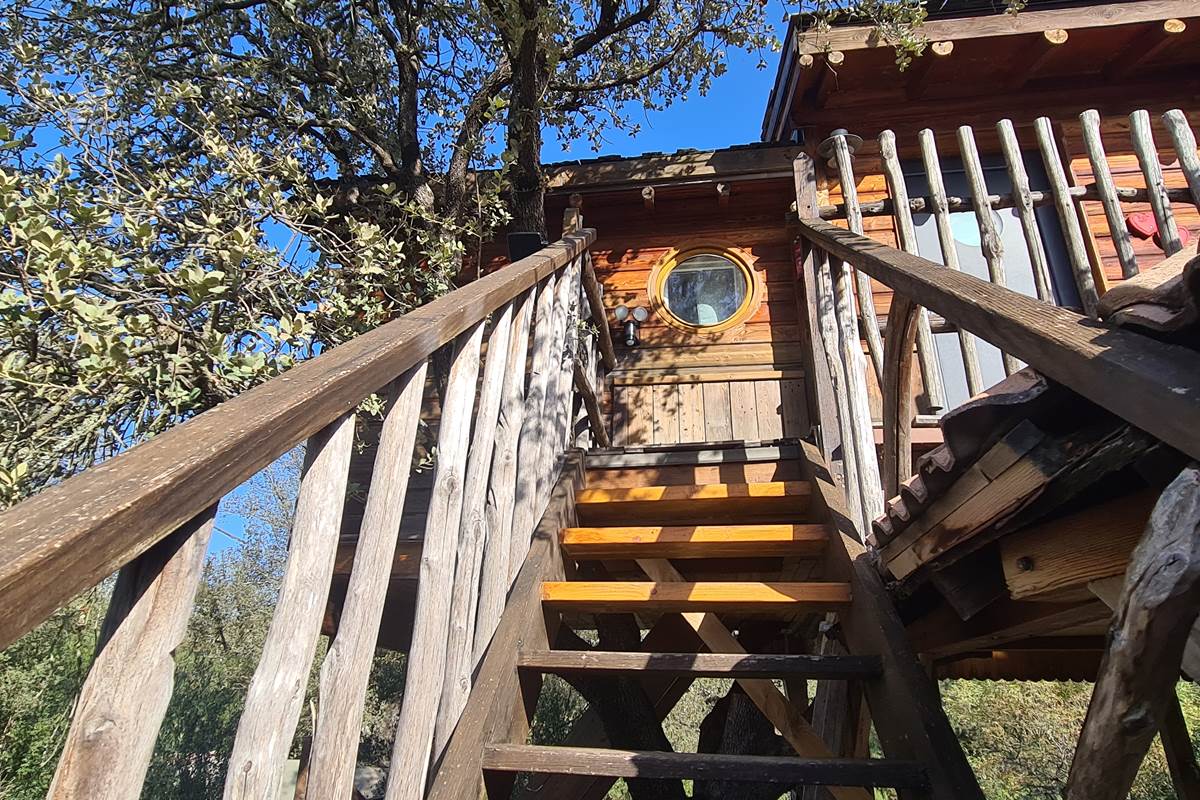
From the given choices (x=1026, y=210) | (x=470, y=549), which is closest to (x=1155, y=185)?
(x=1026, y=210)

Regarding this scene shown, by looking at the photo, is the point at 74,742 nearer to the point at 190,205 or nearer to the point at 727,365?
the point at 190,205

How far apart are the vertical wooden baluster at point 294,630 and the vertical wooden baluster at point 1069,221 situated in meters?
3.47

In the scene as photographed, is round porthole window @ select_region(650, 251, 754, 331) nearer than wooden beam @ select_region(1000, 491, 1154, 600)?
No

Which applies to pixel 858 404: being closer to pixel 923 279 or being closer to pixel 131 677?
pixel 923 279

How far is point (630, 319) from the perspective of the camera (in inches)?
226

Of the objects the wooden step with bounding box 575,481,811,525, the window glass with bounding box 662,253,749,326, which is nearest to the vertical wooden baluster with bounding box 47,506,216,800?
the wooden step with bounding box 575,481,811,525

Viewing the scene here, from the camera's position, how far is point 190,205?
3611 millimetres

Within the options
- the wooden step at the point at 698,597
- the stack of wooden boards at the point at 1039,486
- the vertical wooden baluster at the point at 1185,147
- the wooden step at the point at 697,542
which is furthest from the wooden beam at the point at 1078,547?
the vertical wooden baluster at the point at 1185,147

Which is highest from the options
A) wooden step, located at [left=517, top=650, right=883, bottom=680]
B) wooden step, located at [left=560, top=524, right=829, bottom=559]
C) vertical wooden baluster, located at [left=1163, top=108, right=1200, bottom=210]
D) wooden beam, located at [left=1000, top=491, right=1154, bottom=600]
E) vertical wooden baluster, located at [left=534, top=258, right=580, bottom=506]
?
vertical wooden baluster, located at [left=1163, top=108, right=1200, bottom=210]

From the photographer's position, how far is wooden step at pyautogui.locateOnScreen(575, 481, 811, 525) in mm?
2816

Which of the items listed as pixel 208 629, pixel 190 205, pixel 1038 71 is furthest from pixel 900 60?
pixel 208 629

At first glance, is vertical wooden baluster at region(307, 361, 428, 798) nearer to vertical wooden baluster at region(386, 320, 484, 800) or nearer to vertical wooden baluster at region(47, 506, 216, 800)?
vertical wooden baluster at region(386, 320, 484, 800)

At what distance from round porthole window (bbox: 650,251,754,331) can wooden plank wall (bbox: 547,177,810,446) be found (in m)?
0.09

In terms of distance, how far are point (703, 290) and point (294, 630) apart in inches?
206
